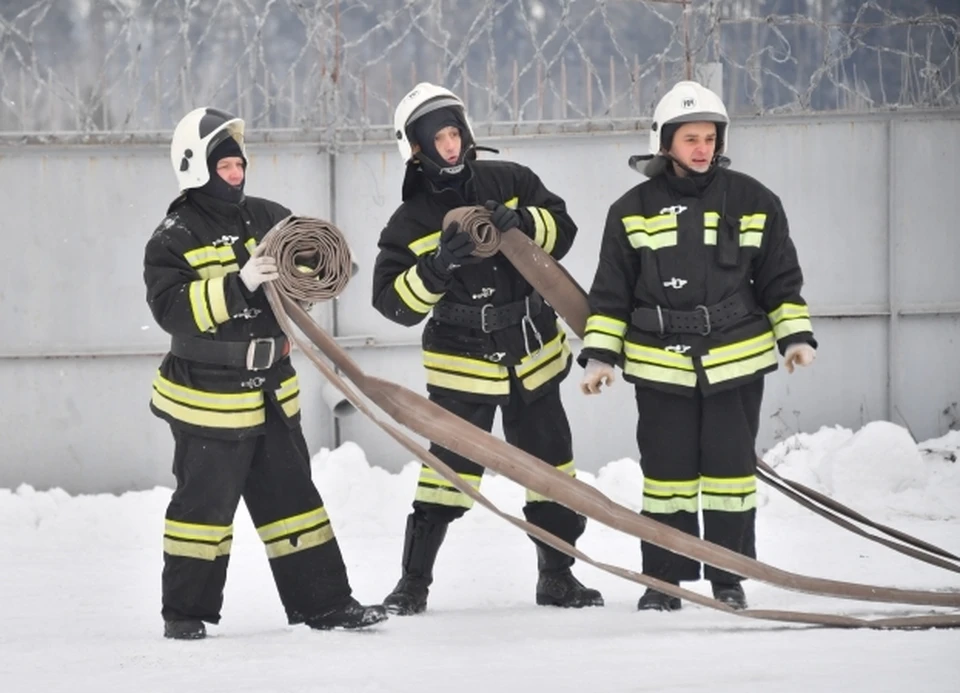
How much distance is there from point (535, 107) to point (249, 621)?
3789 mm

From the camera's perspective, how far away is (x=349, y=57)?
28.6 feet

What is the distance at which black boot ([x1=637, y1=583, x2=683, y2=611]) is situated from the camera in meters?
5.83

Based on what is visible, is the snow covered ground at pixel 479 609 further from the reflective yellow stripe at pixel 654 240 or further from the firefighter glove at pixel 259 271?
the reflective yellow stripe at pixel 654 240

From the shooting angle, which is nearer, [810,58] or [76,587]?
[76,587]

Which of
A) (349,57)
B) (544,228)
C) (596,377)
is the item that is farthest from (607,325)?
(349,57)

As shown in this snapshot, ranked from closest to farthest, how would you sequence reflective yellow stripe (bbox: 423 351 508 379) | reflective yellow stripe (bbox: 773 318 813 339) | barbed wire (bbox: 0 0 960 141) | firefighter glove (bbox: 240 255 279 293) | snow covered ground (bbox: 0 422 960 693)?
snow covered ground (bbox: 0 422 960 693), firefighter glove (bbox: 240 255 279 293), reflective yellow stripe (bbox: 773 318 813 339), reflective yellow stripe (bbox: 423 351 508 379), barbed wire (bbox: 0 0 960 141)

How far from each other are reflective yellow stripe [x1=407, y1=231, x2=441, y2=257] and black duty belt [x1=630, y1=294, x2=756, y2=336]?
→ 0.86 meters

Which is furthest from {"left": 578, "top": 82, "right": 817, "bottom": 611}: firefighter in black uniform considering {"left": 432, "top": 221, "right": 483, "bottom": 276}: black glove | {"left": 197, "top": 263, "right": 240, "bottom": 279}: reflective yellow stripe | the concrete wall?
the concrete wall

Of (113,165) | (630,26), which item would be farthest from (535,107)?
(113,165)

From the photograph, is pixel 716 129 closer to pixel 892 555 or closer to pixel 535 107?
pixel 892 555

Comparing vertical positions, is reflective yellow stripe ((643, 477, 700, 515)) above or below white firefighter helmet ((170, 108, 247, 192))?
below

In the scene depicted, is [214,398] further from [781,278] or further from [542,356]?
[781,278]

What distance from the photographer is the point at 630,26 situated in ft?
29.0

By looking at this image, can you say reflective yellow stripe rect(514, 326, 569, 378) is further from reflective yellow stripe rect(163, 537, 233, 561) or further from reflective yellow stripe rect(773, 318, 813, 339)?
reflective yellow stripe rect(163, 537, 233, 561)
